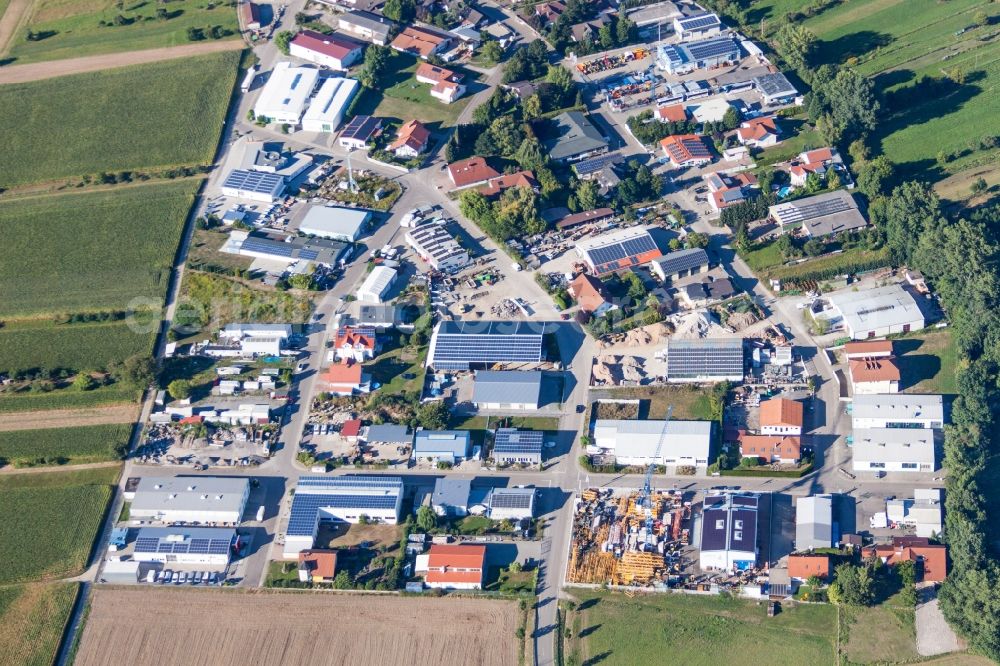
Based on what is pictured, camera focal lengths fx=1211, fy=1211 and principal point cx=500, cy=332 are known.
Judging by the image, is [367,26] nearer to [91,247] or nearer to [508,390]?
[91,247]

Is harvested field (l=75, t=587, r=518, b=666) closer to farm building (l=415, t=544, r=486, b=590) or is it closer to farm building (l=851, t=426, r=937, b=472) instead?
farm building (l=415, t=544, r=486, b=590)

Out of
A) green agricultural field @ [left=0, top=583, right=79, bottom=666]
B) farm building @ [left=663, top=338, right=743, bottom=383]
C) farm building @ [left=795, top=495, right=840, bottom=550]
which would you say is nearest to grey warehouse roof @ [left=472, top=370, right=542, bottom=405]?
farm building @ [left=663, top=338, right=743, bottom=383]

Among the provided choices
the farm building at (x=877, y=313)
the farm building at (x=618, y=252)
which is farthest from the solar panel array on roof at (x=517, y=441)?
the farm building at (x=877, y=313)

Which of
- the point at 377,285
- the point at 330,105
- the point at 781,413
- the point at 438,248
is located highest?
the point at 330,105

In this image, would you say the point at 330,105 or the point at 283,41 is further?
the point at 283,41

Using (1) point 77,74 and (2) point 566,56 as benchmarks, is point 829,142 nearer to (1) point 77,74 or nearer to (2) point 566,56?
(2) point 566,56

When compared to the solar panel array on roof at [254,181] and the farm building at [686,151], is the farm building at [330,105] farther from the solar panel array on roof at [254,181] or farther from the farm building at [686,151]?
the farm building at [686,151]

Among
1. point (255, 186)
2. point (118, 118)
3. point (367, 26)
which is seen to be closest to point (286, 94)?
point (367, 26)
